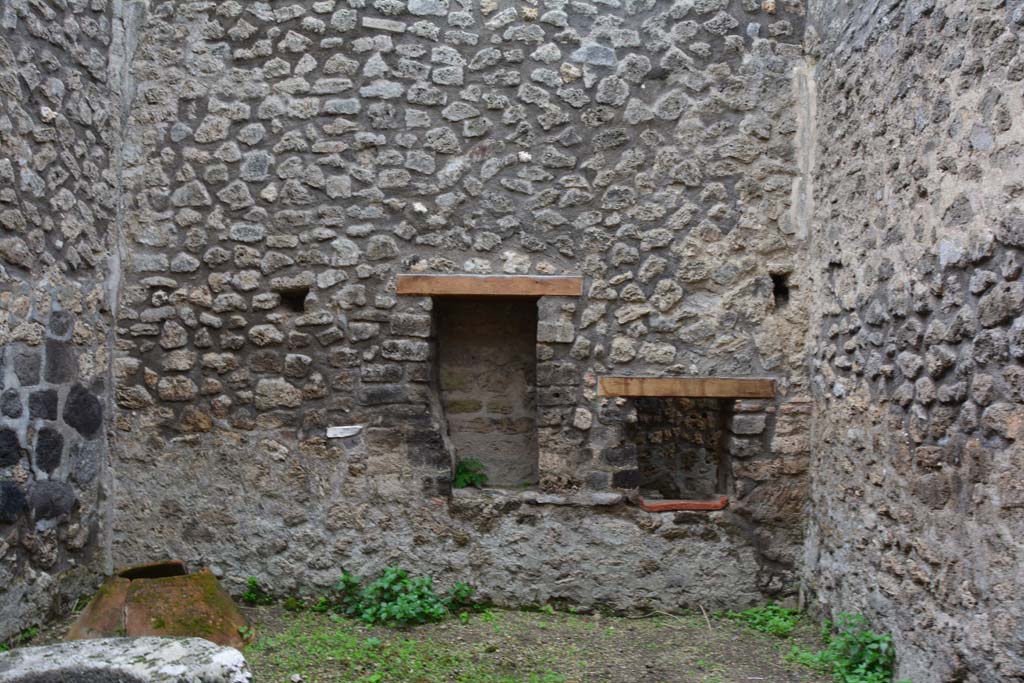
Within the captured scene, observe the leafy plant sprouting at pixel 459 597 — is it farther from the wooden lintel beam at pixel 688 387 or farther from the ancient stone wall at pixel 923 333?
the ancient stone wall at pixel 923 333

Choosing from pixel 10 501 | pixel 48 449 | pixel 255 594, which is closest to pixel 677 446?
pixel 255 594

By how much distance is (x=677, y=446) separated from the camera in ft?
16.4

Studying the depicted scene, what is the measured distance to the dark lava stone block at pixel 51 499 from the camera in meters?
3.88

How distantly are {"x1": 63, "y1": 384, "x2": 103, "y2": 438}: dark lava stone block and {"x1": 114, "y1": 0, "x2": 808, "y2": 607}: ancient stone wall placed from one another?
15cm

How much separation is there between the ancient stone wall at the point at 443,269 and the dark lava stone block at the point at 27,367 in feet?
2.04

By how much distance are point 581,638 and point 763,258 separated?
2156 millimetres

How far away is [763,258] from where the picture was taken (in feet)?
14.5

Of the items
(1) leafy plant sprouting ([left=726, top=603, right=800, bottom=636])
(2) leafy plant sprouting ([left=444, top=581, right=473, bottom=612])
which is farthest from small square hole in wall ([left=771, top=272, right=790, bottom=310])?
(2) leafy plant sprouting ([left=444, top=581, right=473, bottom=612])

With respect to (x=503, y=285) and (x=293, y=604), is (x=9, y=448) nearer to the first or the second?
(x=293, y=604)

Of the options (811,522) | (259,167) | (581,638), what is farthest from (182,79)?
(811,522)

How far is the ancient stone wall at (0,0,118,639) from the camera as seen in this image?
12.1 feet

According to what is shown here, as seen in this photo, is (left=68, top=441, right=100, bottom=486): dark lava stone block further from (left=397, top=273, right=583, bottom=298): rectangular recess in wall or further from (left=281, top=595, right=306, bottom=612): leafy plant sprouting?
(left=397, top=273, right=583, bottom=298): rectangular recess in wall

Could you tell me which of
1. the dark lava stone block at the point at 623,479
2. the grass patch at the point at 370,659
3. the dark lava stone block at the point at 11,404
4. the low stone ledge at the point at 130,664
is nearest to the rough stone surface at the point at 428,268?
the dark lava stone block at the point at 623,479

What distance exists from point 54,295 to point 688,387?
10.4 ft
